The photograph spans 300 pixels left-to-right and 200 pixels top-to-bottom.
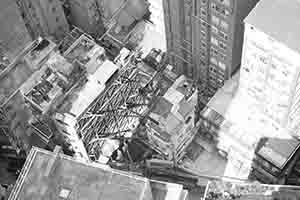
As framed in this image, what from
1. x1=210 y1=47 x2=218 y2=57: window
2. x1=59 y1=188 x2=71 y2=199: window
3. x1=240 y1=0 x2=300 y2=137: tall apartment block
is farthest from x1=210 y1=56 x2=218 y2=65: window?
x1=59 y1=188 x2=71 y2=199: window

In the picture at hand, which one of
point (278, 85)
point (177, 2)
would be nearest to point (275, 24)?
point (278, 85)

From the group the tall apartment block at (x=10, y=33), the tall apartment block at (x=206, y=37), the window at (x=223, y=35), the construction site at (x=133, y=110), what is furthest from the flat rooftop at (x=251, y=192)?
the tall apartment block at (x=10, y=33)

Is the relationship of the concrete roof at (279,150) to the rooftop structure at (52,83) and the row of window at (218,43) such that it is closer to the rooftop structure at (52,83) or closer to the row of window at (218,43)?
the row of window at (218,43)

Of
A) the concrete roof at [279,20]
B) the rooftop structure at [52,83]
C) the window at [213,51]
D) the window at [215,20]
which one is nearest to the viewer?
the concrete roof at [279,20]

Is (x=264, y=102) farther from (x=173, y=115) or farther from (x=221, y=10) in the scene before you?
(x=221, y=10)

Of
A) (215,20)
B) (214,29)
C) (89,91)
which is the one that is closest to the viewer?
(215,20)

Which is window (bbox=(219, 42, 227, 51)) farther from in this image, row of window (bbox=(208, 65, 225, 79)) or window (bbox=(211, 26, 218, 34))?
row of window (bbox=(208, 65, 225, 79))

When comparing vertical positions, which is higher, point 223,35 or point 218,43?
point 223,35

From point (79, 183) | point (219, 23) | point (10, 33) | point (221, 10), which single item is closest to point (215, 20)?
point (219, 23)

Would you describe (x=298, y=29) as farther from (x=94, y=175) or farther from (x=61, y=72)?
(x=61, y=72)
